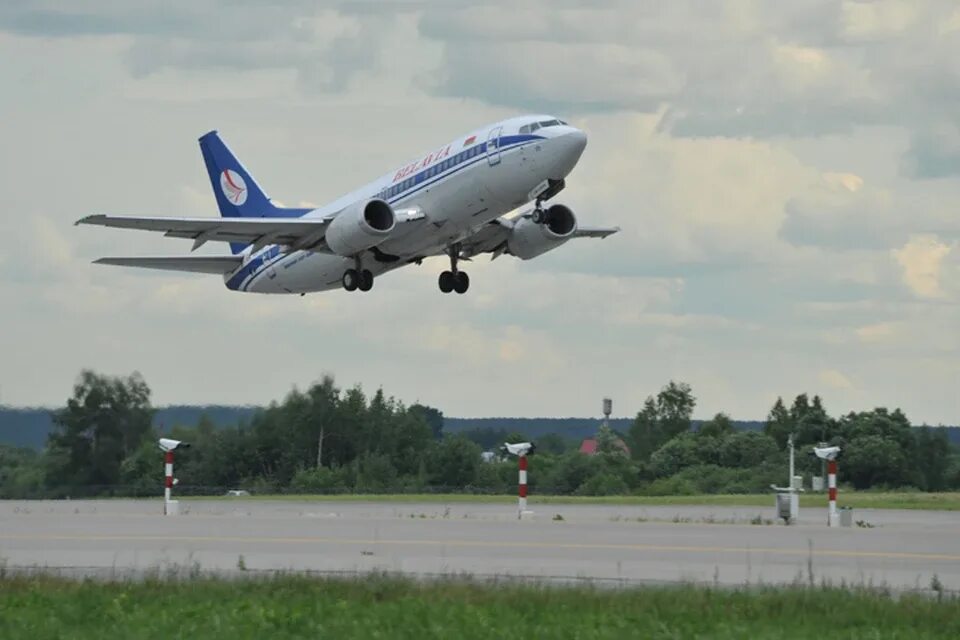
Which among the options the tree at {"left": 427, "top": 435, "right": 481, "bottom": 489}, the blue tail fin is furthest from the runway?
the tree at {"left": 427, "top": 435, "right": 481, "bottom": 489}

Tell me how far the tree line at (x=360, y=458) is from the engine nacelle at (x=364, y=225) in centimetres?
1335

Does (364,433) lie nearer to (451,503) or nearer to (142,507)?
(451,503)

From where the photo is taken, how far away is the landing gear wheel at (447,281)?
47.9 m

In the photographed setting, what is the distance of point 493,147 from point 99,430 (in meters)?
21.4

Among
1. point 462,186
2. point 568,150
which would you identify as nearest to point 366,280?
point 462,186

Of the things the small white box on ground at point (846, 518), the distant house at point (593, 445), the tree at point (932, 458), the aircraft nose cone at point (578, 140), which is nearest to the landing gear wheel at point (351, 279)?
the aircraft nose cone at point (578, 140)

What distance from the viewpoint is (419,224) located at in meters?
42.5

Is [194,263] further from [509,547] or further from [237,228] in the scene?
[509,547]

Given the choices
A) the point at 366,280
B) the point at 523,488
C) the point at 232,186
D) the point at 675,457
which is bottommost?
the point at 523,488

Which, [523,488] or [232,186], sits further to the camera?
[232,186]

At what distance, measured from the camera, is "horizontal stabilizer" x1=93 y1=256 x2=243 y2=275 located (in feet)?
168

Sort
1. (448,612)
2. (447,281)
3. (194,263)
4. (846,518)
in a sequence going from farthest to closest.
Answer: (194,263), (447,281), (846,518), (448,612)

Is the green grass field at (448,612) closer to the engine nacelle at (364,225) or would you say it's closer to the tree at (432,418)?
the engine nacelle at (364,225)

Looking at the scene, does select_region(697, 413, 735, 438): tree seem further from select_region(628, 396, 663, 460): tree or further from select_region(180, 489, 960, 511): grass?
select_region(180, 489, 960, 511): grass
